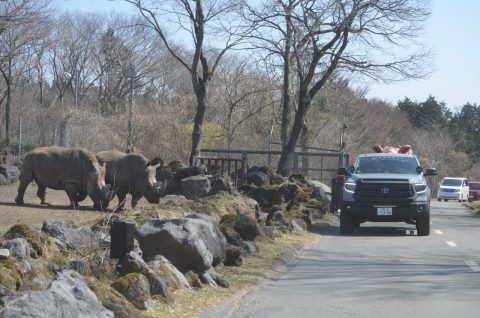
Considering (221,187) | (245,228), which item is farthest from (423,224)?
(245,228)

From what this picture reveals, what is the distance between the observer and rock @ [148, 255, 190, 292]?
1012 cm

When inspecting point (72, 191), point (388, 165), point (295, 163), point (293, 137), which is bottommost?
point (72, 191)

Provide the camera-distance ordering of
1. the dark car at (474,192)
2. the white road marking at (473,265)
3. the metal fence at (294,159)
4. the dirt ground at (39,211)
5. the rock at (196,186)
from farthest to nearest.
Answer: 1. the dark car at (474,192)
2. the metal fence at (294,159)
3. the rock at (196,186)
4. the dirt ground at (39,211)
5. the white road marking at (473,265)

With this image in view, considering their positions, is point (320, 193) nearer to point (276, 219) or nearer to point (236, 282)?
point (276, 219)

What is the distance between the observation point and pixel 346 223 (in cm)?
2161

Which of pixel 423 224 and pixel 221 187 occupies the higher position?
pixel 221 187

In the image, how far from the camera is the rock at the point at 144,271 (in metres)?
9.48

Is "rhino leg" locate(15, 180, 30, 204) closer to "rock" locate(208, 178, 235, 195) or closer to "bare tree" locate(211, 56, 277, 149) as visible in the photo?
"rock" locate(208, 178, 235, 195)

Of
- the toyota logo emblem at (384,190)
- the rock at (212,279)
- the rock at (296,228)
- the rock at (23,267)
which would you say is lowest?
the rock at (296,228)

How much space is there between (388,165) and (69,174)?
8.87 m

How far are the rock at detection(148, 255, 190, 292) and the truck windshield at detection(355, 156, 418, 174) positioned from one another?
1286 cm

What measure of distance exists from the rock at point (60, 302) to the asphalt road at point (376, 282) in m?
2.71

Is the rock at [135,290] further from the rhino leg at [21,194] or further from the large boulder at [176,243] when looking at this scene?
the rhino leg at [21,194]

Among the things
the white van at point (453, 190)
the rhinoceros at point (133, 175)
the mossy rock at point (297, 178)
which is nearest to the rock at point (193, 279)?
the rhinoceros at point (133, 175)
